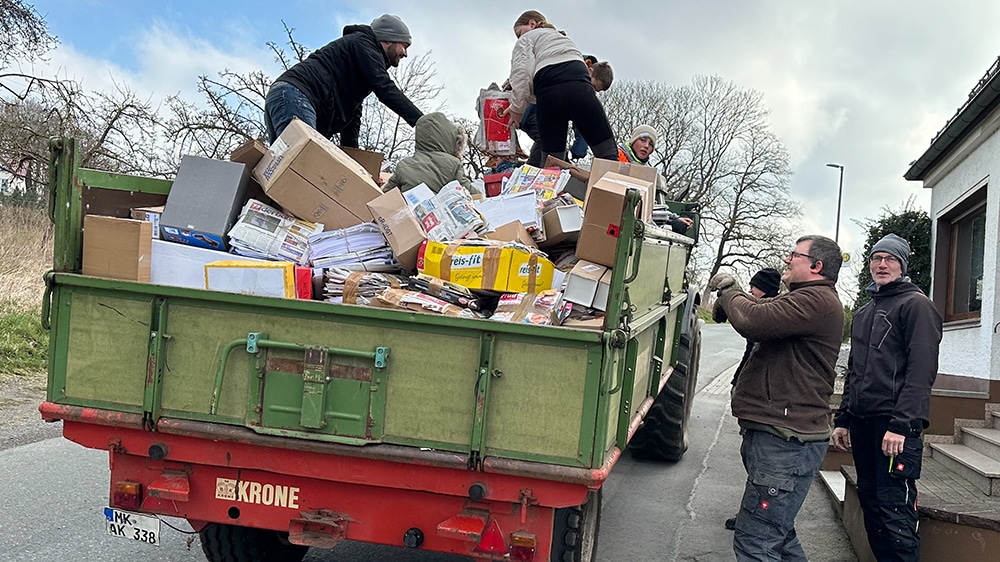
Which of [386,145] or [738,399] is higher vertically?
[386,145]

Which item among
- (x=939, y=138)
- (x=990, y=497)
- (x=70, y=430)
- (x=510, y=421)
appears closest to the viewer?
(x=510, y=421)

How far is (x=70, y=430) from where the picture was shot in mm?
3166

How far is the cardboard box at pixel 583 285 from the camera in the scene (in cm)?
323

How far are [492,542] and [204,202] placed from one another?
2008mm

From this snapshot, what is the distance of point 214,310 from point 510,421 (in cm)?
121

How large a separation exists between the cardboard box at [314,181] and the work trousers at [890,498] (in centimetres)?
295

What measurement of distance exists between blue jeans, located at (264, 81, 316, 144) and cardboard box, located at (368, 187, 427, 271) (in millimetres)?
1498

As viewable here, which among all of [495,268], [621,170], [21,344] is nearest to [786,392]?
[621,170]

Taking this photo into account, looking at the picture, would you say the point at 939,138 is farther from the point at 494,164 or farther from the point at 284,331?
the point at 284,331

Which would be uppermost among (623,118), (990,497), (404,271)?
(623,118)

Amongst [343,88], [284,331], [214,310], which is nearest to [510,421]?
[284,331]

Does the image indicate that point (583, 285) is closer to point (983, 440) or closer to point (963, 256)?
point (983, 440)

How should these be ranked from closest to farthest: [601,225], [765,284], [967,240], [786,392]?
[601,225], [786,392], [765,284], [967,240]

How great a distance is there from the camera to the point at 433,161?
15.0ft
